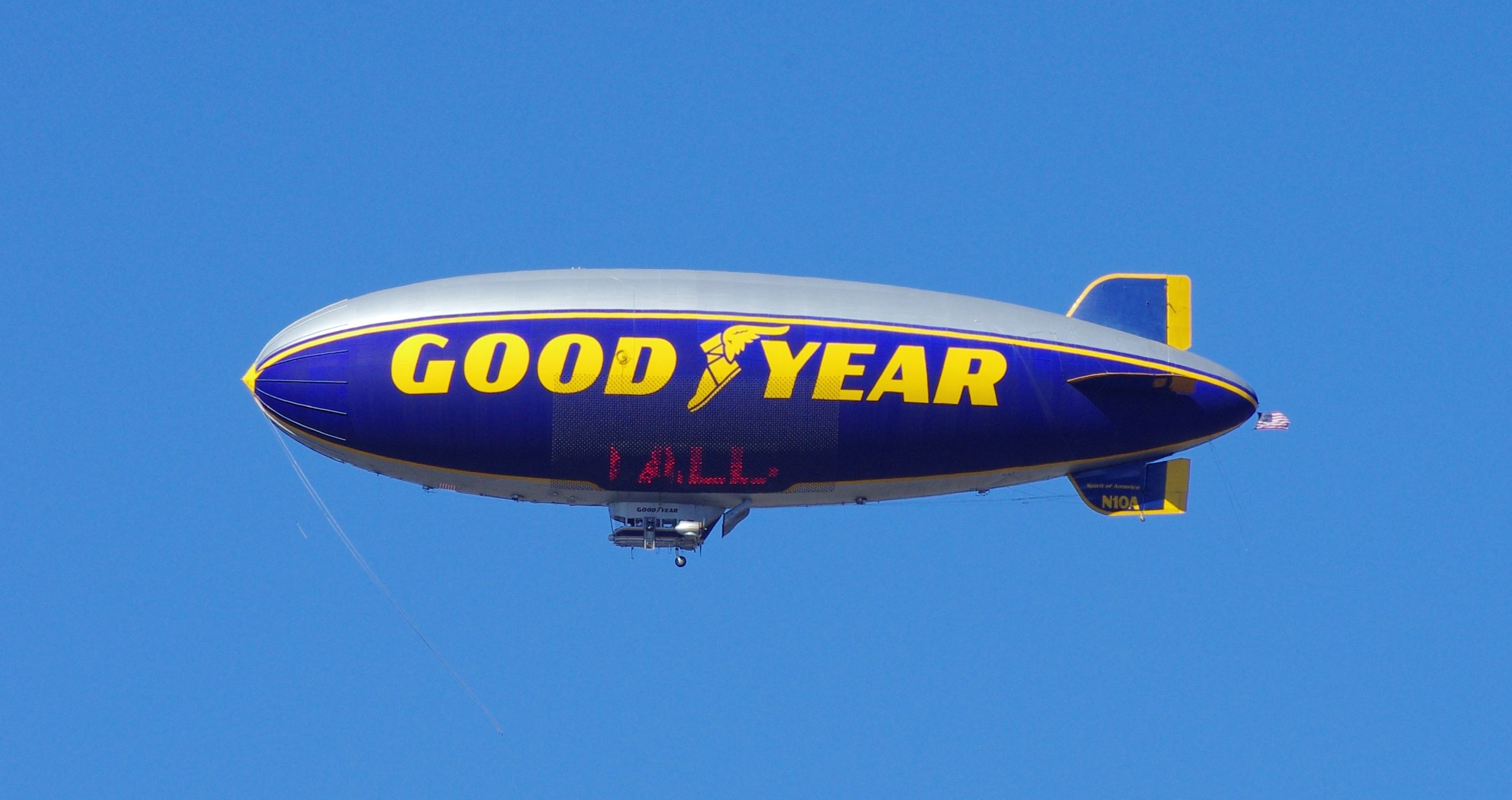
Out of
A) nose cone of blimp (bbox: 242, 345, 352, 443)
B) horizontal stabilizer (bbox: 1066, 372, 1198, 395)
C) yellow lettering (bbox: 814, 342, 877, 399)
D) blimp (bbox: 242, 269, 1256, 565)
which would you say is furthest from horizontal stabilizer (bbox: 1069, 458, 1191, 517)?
nose cone of blimp (bbox: 242, 345, 352, 443)

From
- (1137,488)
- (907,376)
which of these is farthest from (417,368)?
(1137,488)

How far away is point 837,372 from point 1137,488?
6115mm

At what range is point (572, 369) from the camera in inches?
1175

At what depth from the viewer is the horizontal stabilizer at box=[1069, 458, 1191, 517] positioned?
3259 centimetres

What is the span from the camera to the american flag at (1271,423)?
3356 cm

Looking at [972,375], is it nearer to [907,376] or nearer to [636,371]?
[907,376]

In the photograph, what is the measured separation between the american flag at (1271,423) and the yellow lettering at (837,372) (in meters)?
7.94

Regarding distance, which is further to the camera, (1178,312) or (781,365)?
(1178,312)

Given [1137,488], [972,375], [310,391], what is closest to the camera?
[310,391]

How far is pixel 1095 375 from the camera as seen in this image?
31328 millimetres

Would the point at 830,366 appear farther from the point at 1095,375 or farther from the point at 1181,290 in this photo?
the point at 1181,290

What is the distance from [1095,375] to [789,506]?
5582mm

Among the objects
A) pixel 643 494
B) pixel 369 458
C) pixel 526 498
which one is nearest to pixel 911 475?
pixel 643 494

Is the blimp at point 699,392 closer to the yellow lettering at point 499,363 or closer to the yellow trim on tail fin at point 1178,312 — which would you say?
the yellow lettering at point 499,363
